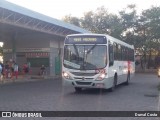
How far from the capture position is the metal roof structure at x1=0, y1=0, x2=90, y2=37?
26734mm

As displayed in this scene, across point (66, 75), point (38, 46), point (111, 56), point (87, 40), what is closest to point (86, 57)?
point (87, 40)

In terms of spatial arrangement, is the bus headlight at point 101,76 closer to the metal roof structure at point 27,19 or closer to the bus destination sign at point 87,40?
the bus destination sign at point 87,40

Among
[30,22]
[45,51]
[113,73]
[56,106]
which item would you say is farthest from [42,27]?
[56,106]

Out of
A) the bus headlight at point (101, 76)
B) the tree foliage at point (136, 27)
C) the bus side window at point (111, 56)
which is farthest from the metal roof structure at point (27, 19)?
the tree foliage at point (136, 27)

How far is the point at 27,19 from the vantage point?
31766mm

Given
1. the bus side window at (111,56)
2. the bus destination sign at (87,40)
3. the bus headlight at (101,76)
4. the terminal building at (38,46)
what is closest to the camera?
the bus headlight at (101,76)

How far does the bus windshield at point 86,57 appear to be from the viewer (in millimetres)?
18022

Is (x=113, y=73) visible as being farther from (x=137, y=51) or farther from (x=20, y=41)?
(x=137, y=51)

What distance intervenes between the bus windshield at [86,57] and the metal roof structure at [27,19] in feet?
27.6

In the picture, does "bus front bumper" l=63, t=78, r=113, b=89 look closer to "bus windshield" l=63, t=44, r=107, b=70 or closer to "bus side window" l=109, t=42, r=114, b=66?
"bus windshield" l=63, t=44, r=107, b=70

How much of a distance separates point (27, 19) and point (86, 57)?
14.9 meters

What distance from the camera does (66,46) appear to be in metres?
18.8

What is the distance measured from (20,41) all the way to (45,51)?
372 centimetres

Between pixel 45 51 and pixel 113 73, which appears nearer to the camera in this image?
pixel 113 73
